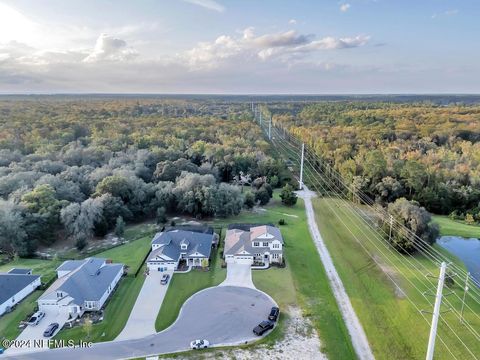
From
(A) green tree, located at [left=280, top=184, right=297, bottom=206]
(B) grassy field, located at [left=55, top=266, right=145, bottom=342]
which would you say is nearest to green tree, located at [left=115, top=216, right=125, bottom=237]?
(B) grassy field, located at [left=55, top=266, right=145, bottom=342]

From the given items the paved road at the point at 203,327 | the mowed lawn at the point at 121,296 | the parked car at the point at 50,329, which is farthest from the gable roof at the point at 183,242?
the parked car at the point at 50,329

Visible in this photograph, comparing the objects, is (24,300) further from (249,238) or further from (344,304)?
(344,304)

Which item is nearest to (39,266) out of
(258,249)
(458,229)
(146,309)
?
(146,309)

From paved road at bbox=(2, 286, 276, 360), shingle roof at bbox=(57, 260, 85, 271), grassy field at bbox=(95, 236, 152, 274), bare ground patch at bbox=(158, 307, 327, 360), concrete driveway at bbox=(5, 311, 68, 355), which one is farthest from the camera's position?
grassy field at bbox=(95, 236, 152, 274)

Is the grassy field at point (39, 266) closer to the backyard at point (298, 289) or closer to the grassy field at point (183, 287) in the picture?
the grassy field at point (183, 287)

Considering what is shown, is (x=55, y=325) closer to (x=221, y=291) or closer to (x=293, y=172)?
(x=221, y=291)

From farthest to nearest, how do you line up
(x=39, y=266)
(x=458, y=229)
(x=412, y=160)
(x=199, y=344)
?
(x=412, y=160) → (x=458, y=229) → (x=39, y=266) → (x=199, y=344)

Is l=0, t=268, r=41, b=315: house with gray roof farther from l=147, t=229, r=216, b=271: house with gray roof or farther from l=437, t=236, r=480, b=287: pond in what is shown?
l=437, t=236, r=480, b=287: pond

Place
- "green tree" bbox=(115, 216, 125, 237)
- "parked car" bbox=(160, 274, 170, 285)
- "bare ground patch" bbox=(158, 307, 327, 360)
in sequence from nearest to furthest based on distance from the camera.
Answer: "bare ground patch" bbox=(158, 307, 327, 360)
"parked car" bbox=(160, 274, 170, 285)
"green tree" bbox=(115, 216, 125, 237)
